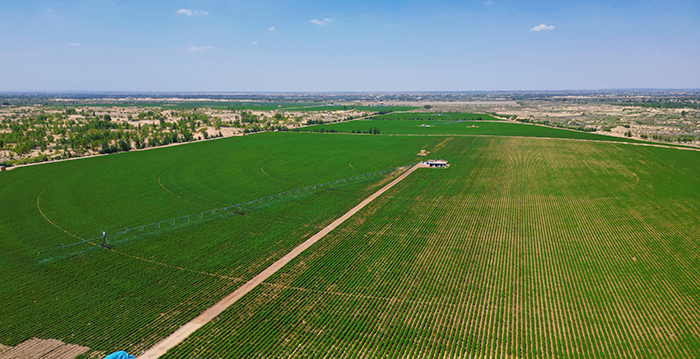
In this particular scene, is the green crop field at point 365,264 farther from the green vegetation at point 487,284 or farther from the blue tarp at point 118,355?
the blue tarp at point 118,355

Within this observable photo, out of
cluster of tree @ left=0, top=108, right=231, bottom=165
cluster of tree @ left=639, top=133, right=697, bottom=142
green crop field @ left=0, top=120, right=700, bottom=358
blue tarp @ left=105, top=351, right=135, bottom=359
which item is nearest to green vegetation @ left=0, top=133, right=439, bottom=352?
green crop field @ left=0, top=120, right=700, bottom=358

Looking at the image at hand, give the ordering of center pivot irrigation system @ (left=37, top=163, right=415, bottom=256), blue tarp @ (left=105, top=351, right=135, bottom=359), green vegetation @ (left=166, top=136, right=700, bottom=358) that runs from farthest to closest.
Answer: center pivot irrigation system @ (left=37, top=163, right=415, bottom=256)
green vegetation @ (left=166, top=136, right=700, bottom=358)
blue tarp @ (left=105, top=351, right=135, bottom=359)

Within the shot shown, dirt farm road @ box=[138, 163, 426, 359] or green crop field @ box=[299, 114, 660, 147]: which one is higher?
green crop field @ box=[299, 114, 660, 147]

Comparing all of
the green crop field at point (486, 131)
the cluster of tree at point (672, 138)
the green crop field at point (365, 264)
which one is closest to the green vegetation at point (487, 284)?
the green crop field at point (365, 264)

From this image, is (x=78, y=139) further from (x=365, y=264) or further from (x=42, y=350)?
(x=365, y=264)

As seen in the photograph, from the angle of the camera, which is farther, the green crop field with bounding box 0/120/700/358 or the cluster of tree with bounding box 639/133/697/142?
the cluster of tree with bounding box 639/133/697/142

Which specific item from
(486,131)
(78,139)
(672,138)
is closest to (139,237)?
(78,139)

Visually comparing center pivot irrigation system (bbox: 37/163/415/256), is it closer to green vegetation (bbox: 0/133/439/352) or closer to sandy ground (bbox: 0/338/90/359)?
green vegetation (bbox: 0/133/439/352)
